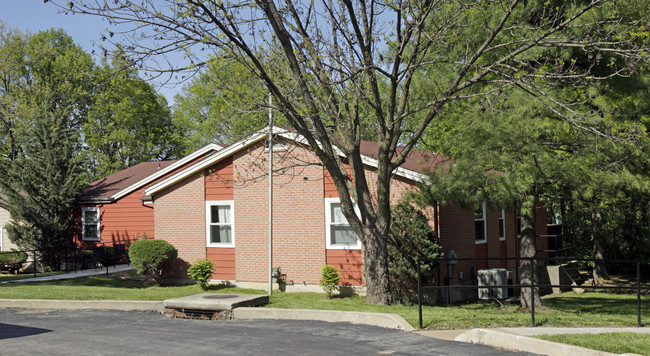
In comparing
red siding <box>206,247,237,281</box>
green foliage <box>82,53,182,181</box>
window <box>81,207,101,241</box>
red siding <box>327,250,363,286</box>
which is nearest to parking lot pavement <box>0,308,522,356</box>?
red siding <box>327,250,363,286</box>

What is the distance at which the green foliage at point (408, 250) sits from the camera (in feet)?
53.6

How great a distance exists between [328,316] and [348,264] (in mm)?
6189

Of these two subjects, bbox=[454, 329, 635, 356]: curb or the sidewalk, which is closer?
bbox=[454, 329, 635, 356]: curb

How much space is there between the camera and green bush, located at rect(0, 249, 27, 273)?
25844 millimetres

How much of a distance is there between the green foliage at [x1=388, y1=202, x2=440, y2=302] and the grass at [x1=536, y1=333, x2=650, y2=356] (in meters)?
7.27

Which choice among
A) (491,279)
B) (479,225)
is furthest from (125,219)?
(491,279)

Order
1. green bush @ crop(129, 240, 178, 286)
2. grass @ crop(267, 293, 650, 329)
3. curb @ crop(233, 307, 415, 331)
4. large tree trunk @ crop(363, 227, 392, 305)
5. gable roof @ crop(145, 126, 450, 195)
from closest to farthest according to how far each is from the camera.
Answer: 1. grass @ crop(267, 293, 650, 329)
2. curb @ crop(233, 307, 415, 331)
3. large tree trunk @ crop(363, 227, 392, 305)
4. gable roof @ crop(145, 126, 450, 195)
5. green bush @ crop(129, 240, 178, 286)

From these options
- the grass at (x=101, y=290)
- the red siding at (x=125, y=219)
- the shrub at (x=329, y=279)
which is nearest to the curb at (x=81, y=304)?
the grass at (x=101, y=290)

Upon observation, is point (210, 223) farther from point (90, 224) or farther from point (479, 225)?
point (90, 224)

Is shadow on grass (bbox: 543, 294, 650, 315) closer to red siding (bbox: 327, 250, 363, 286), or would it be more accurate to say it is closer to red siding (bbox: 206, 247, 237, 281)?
red siding (bbox: 327, 250, 363, 286)

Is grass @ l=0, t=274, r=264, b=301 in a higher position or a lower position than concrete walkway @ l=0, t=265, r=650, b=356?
higher

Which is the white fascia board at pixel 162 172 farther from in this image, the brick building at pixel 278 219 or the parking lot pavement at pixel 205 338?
the parking lot pavement at pixel 205 338

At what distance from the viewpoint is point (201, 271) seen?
1897 cm

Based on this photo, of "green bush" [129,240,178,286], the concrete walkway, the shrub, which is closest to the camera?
the concrete walkway
